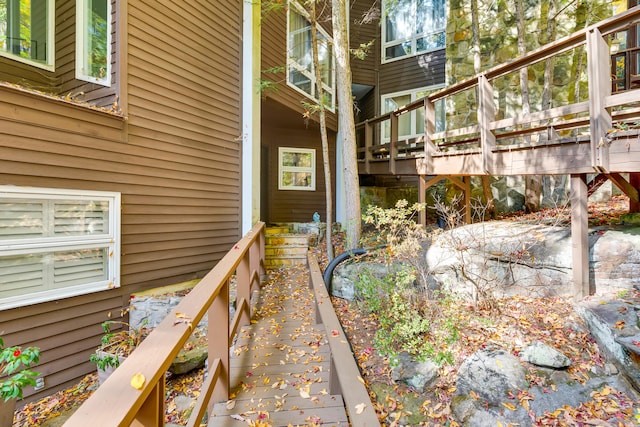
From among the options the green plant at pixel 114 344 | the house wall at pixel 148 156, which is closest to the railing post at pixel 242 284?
the green plant at pixel 114 344

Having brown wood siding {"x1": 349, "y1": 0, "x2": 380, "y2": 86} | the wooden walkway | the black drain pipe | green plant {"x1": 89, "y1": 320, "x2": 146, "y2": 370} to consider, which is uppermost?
brown wood siding {"x1": 349, "y1": 0, "x2": 380, "y2": 86}

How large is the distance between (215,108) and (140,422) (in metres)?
5.79

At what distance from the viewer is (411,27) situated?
1062cm

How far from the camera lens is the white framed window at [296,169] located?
946cm

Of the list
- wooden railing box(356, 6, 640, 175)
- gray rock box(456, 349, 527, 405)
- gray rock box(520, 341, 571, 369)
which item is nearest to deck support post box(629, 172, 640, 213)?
wooden railing box(356, 6, 640, 175)

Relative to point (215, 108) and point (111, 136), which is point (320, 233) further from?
point (111, 136)

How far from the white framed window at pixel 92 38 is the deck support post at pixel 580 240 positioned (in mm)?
6403

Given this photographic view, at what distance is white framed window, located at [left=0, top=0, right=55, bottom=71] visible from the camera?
5.06 metres

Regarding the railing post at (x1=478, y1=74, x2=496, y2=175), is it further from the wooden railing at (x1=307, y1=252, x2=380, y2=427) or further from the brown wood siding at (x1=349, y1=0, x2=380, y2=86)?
the brown wood siding at (x1=349, y1=0, x2=380, y2=86)

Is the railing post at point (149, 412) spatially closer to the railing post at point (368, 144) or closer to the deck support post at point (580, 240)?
the deck support post at point (580, 240)

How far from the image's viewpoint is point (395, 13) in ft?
35.2

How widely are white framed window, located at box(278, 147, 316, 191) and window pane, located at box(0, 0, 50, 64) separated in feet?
18.3

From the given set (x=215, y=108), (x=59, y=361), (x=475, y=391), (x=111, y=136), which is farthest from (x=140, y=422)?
(x=215, y=108)

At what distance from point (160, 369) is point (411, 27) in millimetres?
12470
